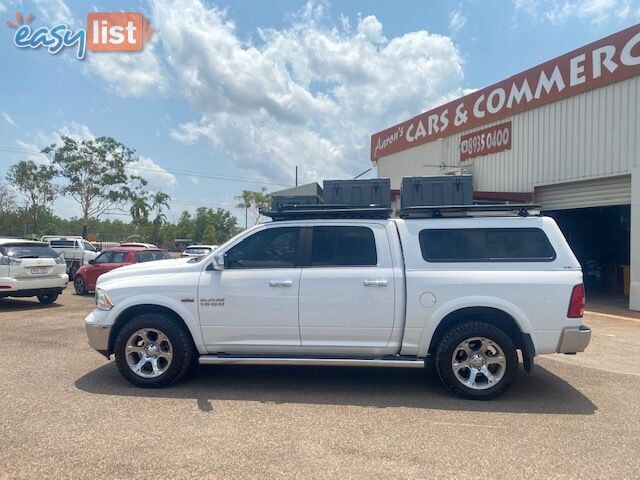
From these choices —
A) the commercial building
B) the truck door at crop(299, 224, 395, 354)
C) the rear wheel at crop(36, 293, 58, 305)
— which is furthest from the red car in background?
the truck door at crop(299, 224, 395, 354)

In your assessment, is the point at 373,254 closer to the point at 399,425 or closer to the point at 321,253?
the point at 321,253

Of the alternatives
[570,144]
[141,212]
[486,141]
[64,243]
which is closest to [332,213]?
[570,144]

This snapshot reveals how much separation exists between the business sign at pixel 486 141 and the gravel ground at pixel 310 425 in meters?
10.5

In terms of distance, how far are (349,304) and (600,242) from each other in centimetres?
1677

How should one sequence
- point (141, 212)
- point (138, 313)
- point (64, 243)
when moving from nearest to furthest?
1. point (138, 313)
2. point (64, 243)
3. point (141, 212)

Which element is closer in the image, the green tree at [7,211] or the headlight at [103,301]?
the headlight at [103,301]

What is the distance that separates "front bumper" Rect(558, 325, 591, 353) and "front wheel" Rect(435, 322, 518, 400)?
48cm

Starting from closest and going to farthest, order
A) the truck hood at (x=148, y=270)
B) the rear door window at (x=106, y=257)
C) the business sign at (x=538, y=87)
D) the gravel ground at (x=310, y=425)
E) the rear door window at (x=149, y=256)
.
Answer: the gravel ground at (x=310, y=425) → the truck hood at (x=148, y=270) → the business sign at (x=538, y=87) → the rear door window at (x=149, y=256) → the rear door window at (x=106, y=257)

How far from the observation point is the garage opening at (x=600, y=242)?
15.8m

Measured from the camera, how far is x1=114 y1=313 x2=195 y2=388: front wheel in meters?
4.81

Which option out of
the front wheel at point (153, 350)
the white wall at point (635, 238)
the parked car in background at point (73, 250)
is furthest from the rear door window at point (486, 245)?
the parked car in background at point (73, 250)

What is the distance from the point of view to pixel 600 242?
1756cm

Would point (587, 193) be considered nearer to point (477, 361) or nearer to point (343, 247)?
point (477, 361)

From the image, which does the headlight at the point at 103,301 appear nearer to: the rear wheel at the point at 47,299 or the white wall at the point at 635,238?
the rear wheel at the point at 47,299
